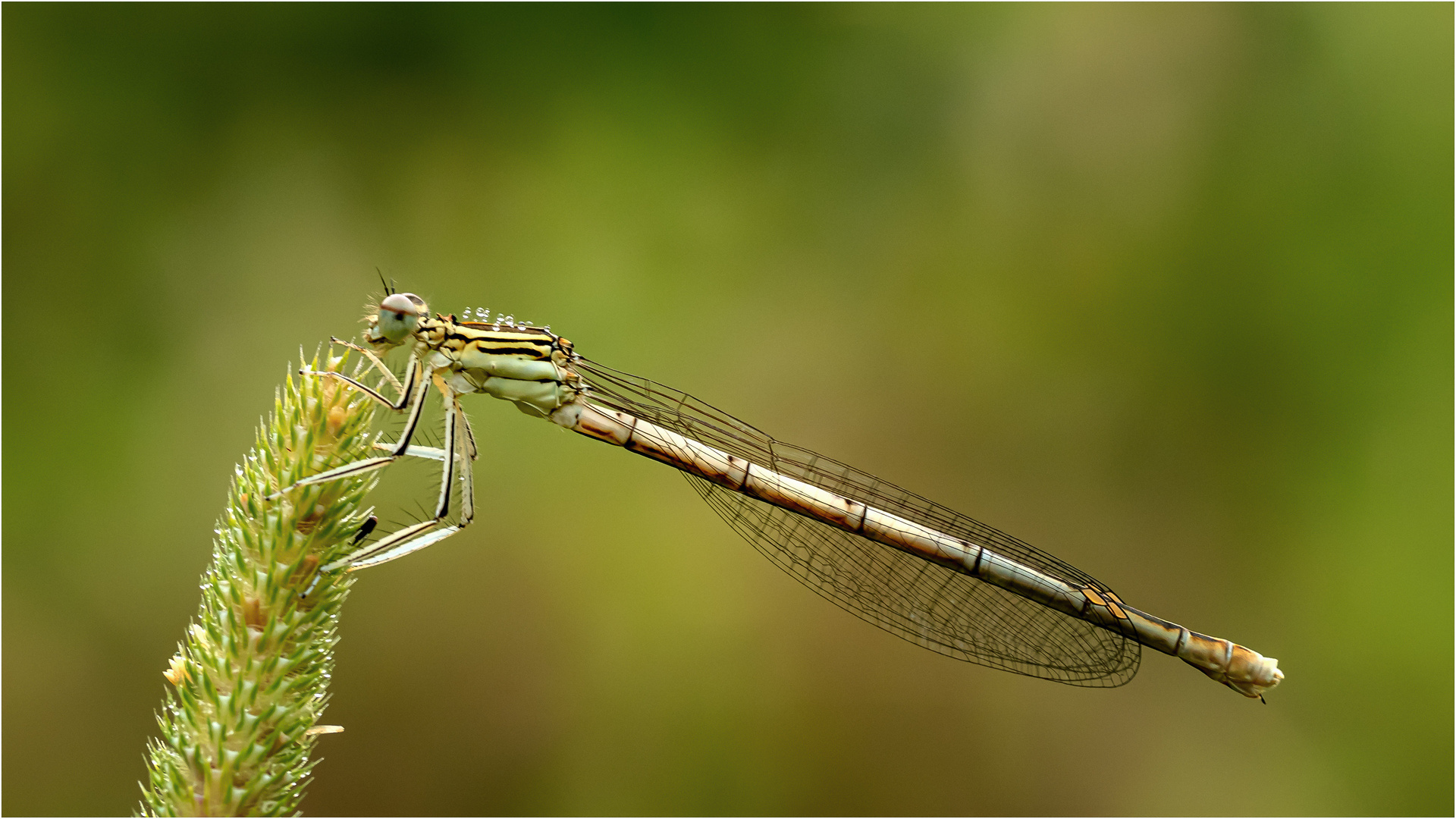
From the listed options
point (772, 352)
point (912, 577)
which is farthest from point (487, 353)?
point (912, 577)

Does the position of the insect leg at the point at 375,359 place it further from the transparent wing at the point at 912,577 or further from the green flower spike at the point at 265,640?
the transparent wing at the point at 912,577

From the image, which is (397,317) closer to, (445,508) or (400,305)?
(400,305)

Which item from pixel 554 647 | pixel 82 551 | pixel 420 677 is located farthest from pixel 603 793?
pixel 82 551

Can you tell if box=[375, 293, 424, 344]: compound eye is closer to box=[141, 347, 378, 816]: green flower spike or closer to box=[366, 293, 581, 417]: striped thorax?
box=[366, 293, 581, 417]: striped thorax

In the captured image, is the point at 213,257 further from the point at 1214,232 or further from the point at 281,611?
the point at 1214,232

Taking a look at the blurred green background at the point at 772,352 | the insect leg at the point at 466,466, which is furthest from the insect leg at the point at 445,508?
the blurred green background at the point at 772,352

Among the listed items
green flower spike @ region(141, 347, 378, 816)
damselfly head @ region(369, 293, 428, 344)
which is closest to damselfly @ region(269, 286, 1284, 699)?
damselfly head @ region(369, 293, 428, 344)

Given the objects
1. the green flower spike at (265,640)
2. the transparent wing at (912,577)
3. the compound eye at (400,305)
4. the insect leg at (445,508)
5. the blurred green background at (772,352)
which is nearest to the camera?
the green flower spike at (265,640)
